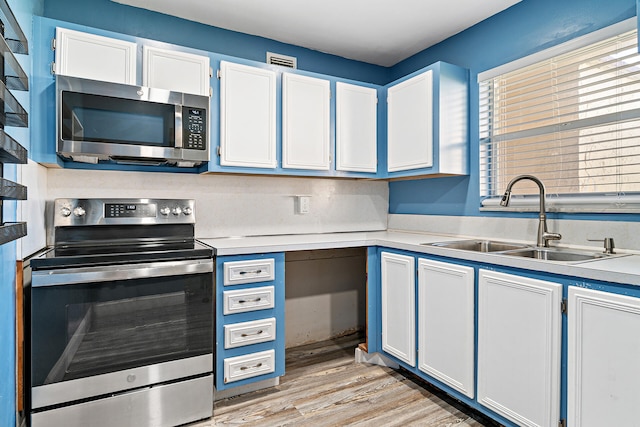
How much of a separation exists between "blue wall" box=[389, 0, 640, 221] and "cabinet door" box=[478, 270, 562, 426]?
28.8 inches

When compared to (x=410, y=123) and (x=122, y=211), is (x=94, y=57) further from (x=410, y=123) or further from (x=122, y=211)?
(x=410, y=123)

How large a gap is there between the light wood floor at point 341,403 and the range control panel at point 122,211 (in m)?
1.16

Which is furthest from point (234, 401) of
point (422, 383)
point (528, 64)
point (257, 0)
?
point (528, 64)

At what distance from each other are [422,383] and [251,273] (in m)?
1.32

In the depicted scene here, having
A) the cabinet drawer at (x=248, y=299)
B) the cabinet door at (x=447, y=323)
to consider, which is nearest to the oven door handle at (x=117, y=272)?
the cabinet drawer at (x=248, y=299)

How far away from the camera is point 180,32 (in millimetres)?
2592

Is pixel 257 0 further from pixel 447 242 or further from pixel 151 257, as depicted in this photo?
pixel 447 242

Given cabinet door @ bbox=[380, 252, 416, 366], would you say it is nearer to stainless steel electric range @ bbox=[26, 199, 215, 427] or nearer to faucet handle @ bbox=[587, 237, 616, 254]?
faucet handle @ bbox=[587, 237, 616, 254]

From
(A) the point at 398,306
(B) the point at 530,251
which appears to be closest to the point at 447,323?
(A) the point at 398,306

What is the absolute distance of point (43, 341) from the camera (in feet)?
5.40

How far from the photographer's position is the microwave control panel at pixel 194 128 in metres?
2.20

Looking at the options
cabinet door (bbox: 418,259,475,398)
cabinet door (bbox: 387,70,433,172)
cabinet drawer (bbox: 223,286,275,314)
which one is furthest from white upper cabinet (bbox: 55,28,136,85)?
cabinet door (bbox: 418,259,475,398)

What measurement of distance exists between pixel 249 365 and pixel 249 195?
122cm

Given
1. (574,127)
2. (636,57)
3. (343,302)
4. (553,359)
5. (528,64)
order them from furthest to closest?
(343,302), (528,64), (574,127), (636,57), (553,359)
